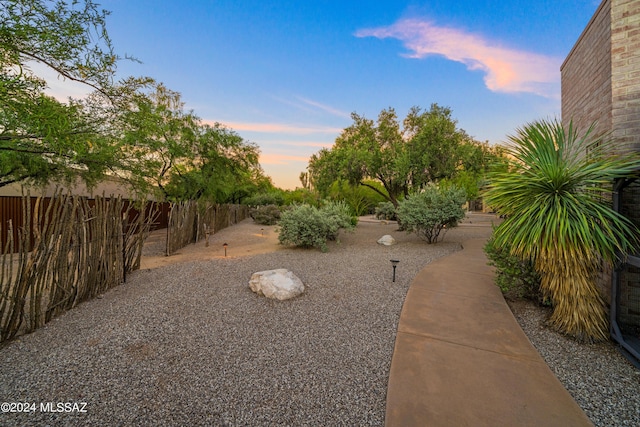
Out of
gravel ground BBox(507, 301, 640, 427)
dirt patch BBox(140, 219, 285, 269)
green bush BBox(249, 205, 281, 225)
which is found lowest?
gravel ground BBox(507, 301, 640, 427)

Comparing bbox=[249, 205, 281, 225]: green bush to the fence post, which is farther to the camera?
bbox=[249, 205, 281, 225]: green bush

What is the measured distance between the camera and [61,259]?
133 inches

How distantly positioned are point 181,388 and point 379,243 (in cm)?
771

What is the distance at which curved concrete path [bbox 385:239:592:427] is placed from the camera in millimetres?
1932

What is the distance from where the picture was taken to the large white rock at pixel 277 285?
4184 mm

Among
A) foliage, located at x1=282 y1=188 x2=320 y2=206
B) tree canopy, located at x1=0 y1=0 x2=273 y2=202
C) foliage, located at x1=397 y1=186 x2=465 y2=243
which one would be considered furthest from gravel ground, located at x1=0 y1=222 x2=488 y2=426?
foliage, located at x1=282 y1=188 x2=320 y2=206

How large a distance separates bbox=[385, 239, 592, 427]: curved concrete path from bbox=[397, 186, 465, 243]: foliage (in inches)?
165

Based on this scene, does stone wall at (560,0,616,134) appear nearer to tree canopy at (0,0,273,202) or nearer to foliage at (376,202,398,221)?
tree canopy at (0,0,273,202)

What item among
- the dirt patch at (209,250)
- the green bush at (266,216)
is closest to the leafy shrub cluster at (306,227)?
the dirt patch at (209,250)

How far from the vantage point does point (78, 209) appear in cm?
370

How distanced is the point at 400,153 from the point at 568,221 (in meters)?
Result: 9.17

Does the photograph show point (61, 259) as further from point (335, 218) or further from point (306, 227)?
point (335, 218)

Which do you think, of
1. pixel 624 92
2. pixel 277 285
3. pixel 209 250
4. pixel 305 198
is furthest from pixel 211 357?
pixel 305 198

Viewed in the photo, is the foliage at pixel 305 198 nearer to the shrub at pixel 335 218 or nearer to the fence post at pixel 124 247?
the shrub at pixel 335 218
